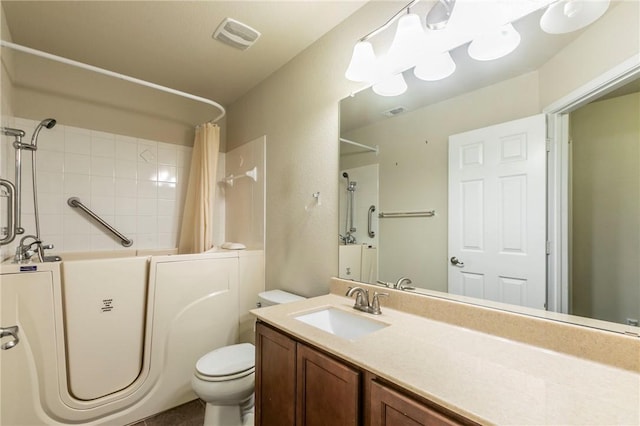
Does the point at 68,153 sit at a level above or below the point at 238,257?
above

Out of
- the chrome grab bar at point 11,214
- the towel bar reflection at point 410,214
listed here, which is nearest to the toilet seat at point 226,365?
the towel bar reflection at point 410,214

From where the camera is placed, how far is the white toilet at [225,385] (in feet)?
4.73

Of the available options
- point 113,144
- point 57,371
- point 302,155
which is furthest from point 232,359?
point 113,144

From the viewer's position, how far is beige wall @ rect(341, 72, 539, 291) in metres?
1.12

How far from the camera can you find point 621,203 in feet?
2.82

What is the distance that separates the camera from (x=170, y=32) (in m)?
1.79

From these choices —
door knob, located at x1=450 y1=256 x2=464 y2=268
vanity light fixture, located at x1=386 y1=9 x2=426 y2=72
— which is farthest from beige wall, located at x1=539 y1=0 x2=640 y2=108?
door knob, located at x1=450 y1=256 x2=464 y2=268

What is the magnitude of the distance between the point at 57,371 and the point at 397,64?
2.43 metres

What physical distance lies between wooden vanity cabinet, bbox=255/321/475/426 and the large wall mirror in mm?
601

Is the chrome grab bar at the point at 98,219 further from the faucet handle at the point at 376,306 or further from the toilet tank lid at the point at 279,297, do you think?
the faucet handle at the point at 376,306

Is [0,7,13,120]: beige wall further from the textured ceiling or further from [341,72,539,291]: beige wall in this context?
[341,72,539,291]: beige wall

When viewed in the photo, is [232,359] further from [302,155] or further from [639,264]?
[639,264]

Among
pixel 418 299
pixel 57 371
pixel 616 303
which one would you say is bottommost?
pixel 57 371

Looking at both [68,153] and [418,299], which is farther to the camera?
[68,153]
